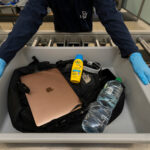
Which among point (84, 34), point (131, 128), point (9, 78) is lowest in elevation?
point (131, 128)

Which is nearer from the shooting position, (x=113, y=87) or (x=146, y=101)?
(x=146, y=101)

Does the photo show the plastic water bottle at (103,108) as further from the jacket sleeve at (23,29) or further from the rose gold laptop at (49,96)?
the jacket sleeve at (23,29)

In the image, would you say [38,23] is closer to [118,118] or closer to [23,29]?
[23,29]

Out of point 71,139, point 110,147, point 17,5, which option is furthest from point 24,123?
point 17,5

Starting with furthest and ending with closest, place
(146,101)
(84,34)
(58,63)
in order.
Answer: (84,34) → (58,63) → (146,101)

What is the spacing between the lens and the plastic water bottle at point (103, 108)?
57 centimetres

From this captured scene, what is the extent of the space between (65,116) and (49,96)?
142 mm

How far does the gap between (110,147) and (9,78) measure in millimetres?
659

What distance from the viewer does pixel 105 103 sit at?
0.63 m

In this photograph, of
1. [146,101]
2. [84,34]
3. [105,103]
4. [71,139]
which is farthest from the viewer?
[84,34]

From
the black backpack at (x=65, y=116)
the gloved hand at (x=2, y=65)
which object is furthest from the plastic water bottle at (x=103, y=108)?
the gloved hand at (x=2, y=65)

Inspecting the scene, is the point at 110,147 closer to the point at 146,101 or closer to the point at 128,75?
the point at 146,101

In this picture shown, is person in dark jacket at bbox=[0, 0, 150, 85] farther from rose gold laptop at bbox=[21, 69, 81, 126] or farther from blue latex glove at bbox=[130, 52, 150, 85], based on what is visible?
rose gold laptop at bbox=[21, 69, 81, 126]

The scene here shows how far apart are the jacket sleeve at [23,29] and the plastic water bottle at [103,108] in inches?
22.2
